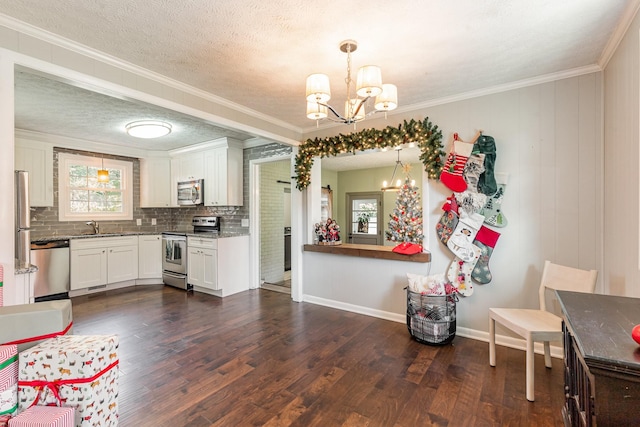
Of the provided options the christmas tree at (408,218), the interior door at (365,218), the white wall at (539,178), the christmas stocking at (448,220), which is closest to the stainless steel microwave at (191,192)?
the christmas tree at (408,218)

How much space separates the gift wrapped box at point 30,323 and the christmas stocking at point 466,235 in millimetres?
3055

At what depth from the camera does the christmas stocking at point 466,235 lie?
299 centimetres

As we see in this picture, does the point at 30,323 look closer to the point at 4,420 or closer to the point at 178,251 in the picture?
the point at 4,420

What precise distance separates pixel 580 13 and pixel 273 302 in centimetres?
422

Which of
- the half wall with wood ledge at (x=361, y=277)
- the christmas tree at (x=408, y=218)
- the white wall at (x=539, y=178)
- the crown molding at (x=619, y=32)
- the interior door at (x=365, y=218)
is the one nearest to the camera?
the crown molding at (x=619, y=32)

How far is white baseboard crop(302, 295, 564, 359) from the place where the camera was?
9.08 ft

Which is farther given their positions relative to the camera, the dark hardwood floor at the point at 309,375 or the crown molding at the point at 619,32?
the dark hardwood floor at the point at 309,375

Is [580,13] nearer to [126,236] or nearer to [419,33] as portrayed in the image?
[419,33]

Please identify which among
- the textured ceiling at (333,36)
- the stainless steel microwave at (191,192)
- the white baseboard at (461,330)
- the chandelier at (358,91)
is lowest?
the white baseboard at (461,330)

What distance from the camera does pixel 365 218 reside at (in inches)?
301

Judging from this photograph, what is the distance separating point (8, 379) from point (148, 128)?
3494 mm

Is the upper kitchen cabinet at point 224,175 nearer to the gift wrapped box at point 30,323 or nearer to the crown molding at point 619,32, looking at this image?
the gift wrapped box at point 30,323

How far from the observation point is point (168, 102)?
2.74m

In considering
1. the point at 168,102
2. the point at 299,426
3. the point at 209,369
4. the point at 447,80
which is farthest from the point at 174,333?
the point at 447,80
